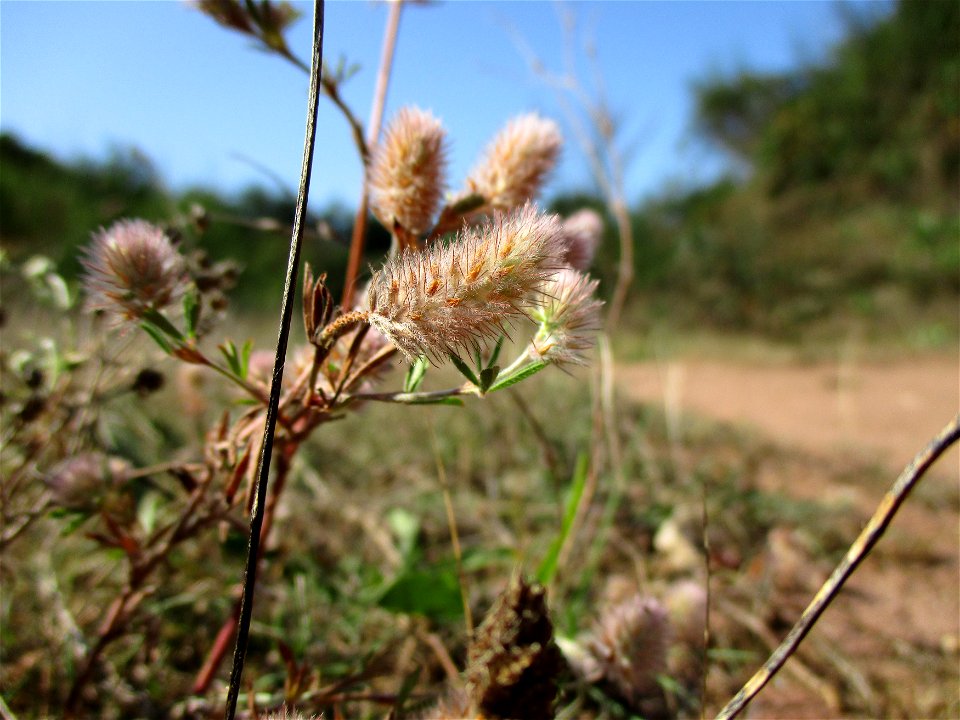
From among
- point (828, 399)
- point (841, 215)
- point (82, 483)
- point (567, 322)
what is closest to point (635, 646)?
point (567, 322)

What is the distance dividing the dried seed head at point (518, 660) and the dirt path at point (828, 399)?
39.7 inches

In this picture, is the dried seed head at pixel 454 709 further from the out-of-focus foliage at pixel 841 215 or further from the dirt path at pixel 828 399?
the out-of-focus foliage at pixel 841 215

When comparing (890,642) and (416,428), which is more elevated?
(416,428)

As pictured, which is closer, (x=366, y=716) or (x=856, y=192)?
(x=366, y=716)

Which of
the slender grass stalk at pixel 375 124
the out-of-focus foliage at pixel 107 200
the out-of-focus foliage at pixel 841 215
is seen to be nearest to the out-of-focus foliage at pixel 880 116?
the out-of-focus foliage at pixel 841 215

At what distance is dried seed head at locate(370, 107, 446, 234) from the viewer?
0.48 meters

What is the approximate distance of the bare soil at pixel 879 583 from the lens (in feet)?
2.62

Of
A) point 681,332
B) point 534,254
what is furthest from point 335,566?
point 681,332

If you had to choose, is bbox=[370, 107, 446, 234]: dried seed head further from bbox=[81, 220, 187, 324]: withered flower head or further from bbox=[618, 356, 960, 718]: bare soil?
bbox=[618, 356, 960, 718]: bare soil

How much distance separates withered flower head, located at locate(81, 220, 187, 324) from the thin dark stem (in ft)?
1.40

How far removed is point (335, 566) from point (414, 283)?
2.45 feet

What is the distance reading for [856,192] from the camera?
9359 millimetres

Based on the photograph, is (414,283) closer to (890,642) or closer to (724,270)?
(890,642)

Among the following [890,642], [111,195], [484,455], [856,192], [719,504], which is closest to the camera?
[890,642]
